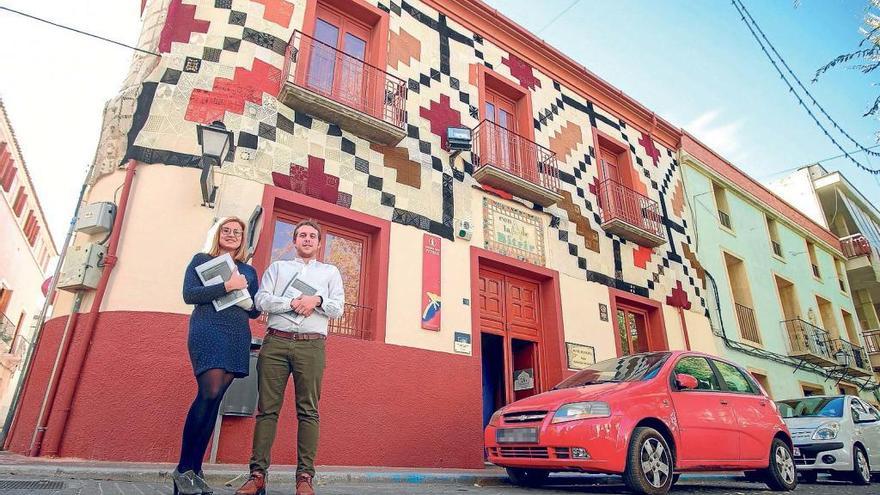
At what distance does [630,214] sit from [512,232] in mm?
3964

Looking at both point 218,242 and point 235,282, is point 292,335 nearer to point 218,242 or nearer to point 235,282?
point 235,282

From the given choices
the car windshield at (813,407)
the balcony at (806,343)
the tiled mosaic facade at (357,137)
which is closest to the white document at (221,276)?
the tiled mosaic facade at (357,137)

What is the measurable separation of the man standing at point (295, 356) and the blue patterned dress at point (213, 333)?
0.20 metres

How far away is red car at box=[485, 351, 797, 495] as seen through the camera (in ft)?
15.2

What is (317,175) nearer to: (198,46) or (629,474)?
(198,46)

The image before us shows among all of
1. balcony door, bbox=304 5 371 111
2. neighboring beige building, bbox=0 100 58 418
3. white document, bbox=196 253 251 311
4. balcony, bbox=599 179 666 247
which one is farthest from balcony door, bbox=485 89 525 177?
neighboring beige building, bbox=0 100 58 418

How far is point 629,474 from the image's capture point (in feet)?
15.0

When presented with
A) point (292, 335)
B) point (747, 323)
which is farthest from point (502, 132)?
point (747, 323)

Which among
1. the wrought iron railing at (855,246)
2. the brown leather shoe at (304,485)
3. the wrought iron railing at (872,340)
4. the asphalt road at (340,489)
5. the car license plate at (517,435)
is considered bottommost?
→ the asphalt road at (340,489)

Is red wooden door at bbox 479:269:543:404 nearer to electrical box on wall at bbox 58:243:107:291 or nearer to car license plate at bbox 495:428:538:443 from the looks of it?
car license plate at bbox 495:428:538:443

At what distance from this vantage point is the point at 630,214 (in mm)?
11633

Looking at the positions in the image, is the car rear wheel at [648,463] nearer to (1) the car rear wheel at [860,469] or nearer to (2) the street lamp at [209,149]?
(1) the car rear wheel at [860,469]

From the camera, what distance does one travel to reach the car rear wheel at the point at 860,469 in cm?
768

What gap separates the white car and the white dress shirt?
8.32 meters
